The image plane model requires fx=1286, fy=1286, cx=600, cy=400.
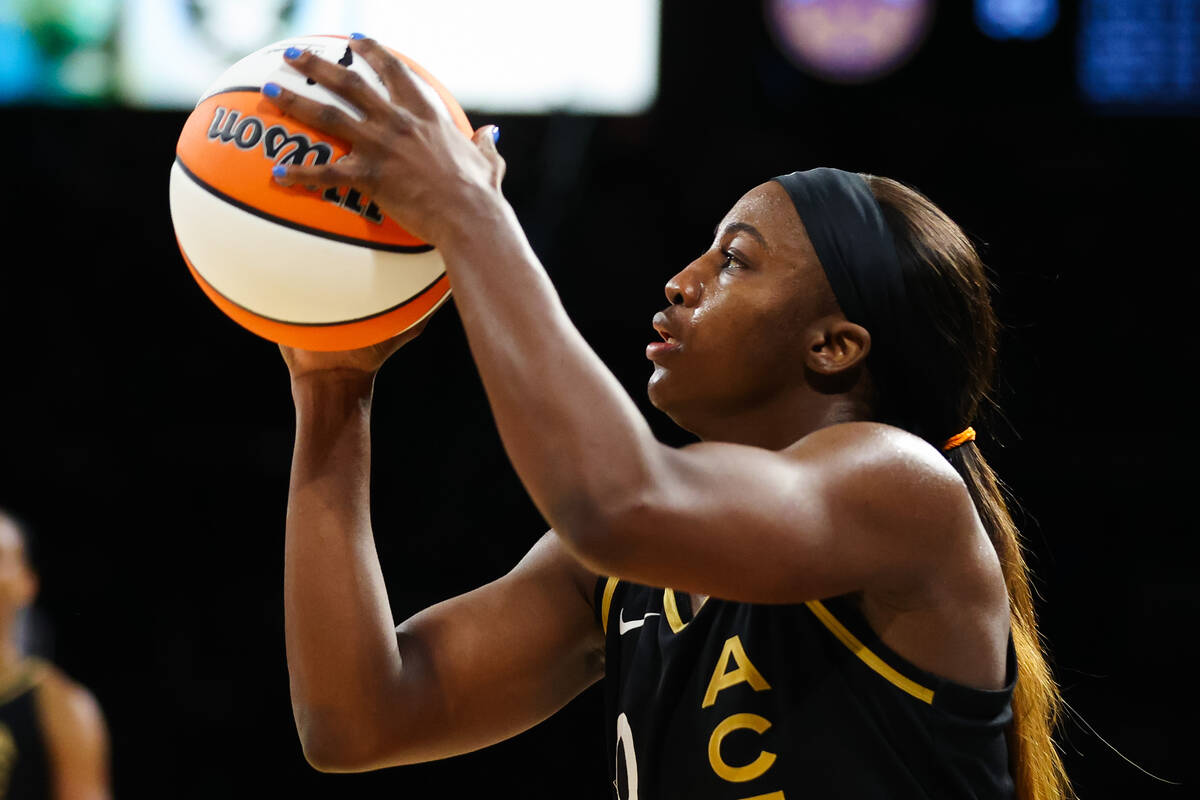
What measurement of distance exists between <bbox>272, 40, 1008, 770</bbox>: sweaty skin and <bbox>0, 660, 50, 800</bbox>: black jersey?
8.75 ft

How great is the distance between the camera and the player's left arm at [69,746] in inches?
166

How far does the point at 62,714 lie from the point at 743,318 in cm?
339

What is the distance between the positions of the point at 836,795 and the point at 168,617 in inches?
203

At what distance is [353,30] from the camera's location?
5172mm

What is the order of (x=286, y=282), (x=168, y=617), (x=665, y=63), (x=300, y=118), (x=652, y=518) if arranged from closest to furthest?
(x=652, y=518) → (x=300, y=118) → (x=286, y=282) → (x=665, y=63) → (x=168, y=617)

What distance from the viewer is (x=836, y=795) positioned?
167 cm

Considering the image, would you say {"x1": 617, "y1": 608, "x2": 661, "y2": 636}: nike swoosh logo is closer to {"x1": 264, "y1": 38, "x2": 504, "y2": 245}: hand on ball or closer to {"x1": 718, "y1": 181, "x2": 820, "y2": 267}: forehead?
{"x1": 718, "y1": 181, "x2": 820, "y2": 267}: forehead

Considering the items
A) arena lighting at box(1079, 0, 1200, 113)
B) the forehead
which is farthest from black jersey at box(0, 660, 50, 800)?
arena lighting at box(1079, 0, 1200, 113)

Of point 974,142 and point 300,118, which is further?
point 974,142

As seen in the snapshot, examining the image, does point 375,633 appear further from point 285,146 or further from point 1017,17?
point 1017,17

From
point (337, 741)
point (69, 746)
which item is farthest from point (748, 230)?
point (69, 746)

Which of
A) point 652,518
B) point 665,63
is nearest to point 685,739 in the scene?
point 652,518

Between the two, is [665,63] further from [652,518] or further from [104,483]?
[652,518]

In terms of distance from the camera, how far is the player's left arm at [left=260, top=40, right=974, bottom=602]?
1.40 metres
